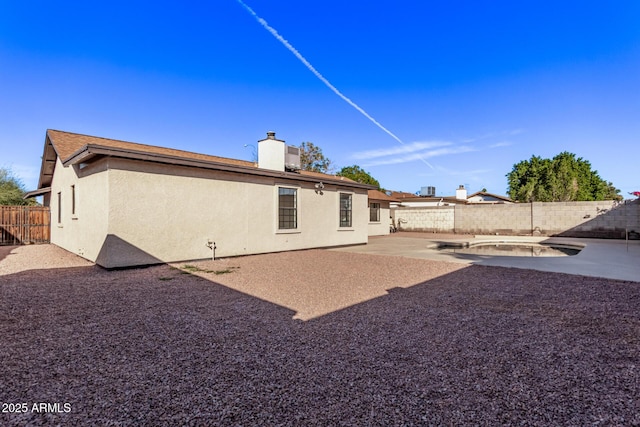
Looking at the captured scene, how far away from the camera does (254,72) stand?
1541cm

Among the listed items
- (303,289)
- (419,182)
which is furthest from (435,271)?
(419,182)

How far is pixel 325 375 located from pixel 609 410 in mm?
1952

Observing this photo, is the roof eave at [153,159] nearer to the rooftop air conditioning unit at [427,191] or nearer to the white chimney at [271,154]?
the white chimney at [271,154]

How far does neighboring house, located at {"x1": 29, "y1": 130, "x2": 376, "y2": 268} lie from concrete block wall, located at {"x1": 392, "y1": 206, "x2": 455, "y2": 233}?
10.7m

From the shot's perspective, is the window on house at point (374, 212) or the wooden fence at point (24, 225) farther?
the window on house at point (374, 212)

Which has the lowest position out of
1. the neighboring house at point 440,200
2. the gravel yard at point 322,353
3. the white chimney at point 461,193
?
the gravel yard at point 322,353

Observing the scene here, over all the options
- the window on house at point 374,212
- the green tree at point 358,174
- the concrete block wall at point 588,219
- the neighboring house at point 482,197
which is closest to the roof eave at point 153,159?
the window on house at point 374,212

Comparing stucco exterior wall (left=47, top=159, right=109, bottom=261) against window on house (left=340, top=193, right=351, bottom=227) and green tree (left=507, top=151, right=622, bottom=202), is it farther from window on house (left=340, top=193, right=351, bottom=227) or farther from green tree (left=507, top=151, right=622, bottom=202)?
green tree (left=507, top=151, right=622, bottom=202)

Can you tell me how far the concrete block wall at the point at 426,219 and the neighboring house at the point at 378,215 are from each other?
2217mm

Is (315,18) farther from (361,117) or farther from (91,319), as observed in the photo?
(91,319)

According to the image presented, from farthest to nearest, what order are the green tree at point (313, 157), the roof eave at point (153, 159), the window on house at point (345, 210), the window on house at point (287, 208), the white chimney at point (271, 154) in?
1. the green tree at point (313, 157)
2. the window on house at point (345, 210)
3. the white chimney at point (271, 154)
4. the window on house at point (287, 208)
5. the roof eave at point (153, 159)

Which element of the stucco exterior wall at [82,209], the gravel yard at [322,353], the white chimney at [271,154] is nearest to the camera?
the gravel yard at [322,353]

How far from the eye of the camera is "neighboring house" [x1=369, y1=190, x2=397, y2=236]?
20.5 m

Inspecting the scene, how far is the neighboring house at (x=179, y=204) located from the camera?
291 inches
